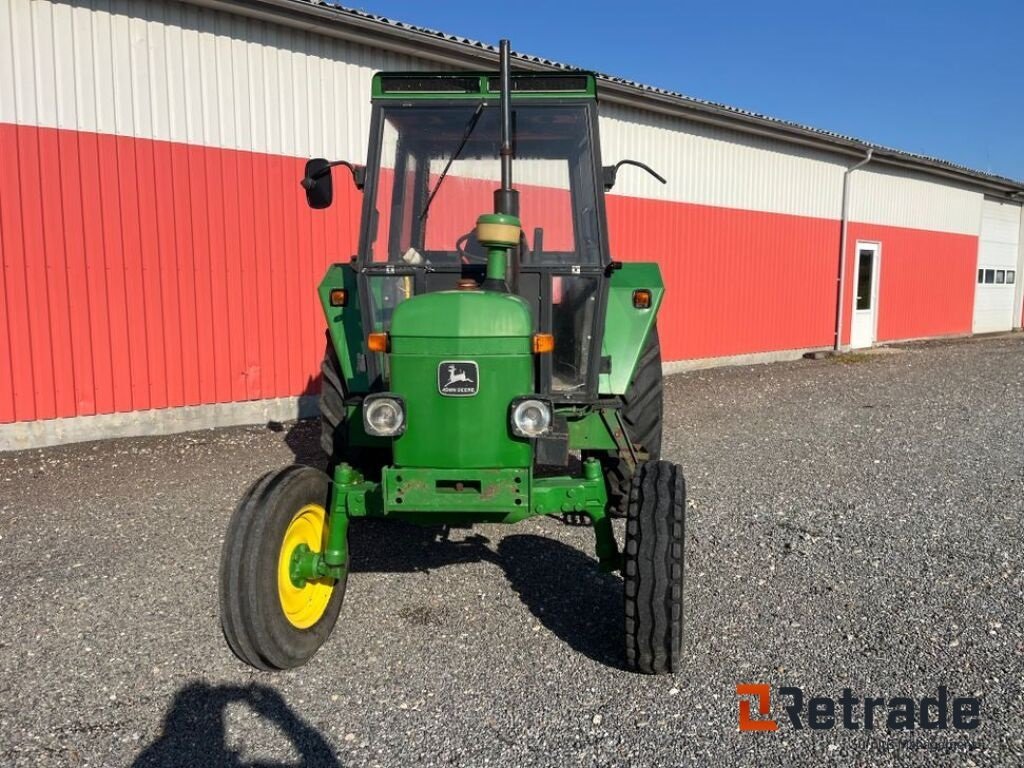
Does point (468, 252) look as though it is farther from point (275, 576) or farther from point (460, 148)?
point (275, 576)

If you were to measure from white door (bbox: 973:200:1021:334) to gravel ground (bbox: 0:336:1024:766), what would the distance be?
16.0 m

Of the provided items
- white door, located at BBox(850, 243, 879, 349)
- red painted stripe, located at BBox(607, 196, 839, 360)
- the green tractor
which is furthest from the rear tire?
white door, located at BBox(850, 243, 879, 349)

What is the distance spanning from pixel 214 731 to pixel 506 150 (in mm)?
2477

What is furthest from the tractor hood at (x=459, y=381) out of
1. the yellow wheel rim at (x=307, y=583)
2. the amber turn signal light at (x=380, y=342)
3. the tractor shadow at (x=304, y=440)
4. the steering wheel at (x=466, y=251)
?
the tractor shadow at (x=304, y=440)

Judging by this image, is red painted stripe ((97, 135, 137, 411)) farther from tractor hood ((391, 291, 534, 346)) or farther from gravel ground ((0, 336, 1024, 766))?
tractor hood ((391, 291, 534, 346))

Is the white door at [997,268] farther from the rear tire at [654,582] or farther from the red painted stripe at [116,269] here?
the rear tire at [654,582]

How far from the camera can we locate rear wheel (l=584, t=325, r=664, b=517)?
14.0 ft

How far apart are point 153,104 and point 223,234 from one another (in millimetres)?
1208

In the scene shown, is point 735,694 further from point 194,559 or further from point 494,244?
point 194,559

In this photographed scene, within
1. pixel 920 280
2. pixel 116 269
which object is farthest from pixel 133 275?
pixel 920 280

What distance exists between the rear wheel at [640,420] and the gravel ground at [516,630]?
431mm

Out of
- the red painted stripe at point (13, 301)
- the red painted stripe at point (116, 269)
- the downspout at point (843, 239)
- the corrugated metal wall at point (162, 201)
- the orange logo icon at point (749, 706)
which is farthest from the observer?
the downspout at point (843, 239)

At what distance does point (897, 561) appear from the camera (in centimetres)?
405

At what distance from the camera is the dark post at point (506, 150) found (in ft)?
10.7
